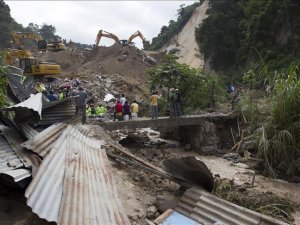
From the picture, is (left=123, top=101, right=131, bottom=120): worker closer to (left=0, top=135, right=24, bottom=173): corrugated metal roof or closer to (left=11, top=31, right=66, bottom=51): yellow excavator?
(left=0, top=135, right=24, bottom=173): corrugated metal roof

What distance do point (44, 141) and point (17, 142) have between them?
480 mm

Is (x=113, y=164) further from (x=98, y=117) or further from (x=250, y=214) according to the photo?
(x=98, y=117)

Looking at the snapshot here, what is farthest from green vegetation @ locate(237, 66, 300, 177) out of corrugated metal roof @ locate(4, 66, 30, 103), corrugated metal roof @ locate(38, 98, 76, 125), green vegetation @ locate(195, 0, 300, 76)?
green vegetation @ locate(195, 0, 300, 76)

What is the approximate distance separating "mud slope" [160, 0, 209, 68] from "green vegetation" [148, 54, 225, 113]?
33372 mm

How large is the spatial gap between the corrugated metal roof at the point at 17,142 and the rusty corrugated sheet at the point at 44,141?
0.33 feet

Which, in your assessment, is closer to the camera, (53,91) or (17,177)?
(17,177)

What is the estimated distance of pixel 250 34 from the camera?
110 ft

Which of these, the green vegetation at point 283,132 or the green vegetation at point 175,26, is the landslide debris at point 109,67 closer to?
the green vegetation at point 283,132

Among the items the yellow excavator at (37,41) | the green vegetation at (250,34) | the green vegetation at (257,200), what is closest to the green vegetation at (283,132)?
the green vegetation at (257,200)

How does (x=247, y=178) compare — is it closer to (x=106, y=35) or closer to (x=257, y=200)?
(x=257, y=200)

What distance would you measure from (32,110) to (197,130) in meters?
9.97

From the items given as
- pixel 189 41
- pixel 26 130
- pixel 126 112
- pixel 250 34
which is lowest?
pixel 126 112

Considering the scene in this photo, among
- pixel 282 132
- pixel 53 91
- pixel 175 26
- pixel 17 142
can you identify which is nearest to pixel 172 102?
pixel 282 132

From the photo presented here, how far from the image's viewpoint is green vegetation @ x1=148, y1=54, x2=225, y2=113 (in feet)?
52.4
